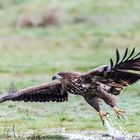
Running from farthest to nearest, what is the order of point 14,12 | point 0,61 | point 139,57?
point 14,12 → point 0,61 → point 139,57

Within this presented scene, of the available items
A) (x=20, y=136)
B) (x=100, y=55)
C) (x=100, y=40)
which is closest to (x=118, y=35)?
(x=100, y=40)

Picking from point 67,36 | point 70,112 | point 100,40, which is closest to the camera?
point 70,112

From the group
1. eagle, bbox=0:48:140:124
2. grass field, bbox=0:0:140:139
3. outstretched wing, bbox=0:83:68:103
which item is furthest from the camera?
grass field, bbox=0:0:140:139

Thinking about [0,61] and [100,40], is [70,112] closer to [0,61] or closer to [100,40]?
[0,61]

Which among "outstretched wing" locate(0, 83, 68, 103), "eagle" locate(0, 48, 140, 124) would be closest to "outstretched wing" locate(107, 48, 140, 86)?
"eagle" locate(0, 48, 140, 124)

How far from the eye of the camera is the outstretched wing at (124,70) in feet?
44.1

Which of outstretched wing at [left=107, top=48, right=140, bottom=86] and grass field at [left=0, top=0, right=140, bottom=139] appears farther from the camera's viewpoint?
grass field at [left=0, top=0, right=140, bottom=139]

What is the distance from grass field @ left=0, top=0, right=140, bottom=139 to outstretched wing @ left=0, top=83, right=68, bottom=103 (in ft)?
2.22

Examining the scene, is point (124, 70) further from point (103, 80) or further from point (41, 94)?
point (41, 94)

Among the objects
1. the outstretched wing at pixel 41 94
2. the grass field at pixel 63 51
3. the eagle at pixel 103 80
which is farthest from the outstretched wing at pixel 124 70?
the grass field at pixel 63 51

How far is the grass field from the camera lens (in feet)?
54.4

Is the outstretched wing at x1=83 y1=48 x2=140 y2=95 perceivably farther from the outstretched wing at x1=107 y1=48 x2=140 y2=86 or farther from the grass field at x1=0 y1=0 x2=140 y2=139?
the grass field at x1=0 y1=0 x2=140 y2=139

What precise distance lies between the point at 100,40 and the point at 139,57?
22.9 metres

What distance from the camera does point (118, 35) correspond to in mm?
38469
